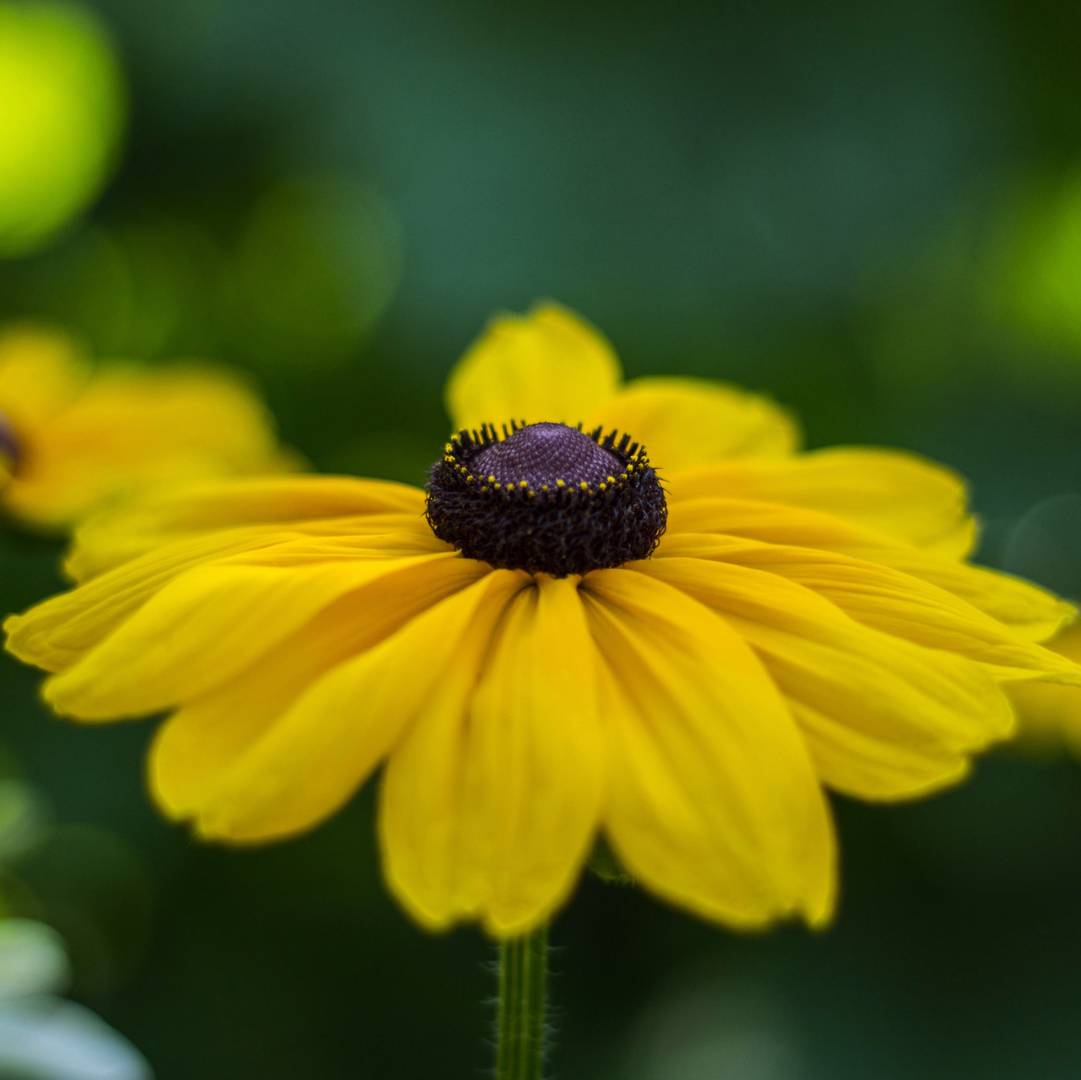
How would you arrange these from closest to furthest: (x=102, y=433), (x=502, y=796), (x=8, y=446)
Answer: (x=502, y=796) → (x=8, y=446) → (x=102, y=433)

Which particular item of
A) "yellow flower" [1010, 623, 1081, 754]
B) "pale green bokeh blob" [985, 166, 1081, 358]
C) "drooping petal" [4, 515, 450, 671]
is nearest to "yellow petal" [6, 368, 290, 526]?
"drooping petal" [4, 515, 450, 671]

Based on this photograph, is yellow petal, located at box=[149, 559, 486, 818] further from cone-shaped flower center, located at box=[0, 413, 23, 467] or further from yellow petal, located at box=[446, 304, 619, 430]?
cone-shaped flower center, located at box=[0, 413, 23, 467]

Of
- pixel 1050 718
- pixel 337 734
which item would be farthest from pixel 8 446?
pixel 1050 718

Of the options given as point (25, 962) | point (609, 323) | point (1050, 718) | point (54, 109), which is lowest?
point (1050, 718)

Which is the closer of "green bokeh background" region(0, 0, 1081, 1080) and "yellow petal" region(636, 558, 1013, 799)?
"yellow petal" region(636, 558, 1013, 799)

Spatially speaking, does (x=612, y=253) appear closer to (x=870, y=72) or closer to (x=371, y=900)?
(x=870, y=72)

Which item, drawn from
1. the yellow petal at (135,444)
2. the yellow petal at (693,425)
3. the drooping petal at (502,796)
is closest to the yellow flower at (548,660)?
the drooping petal at (502,796)

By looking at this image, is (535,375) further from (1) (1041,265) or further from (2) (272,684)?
(1) (1041,265)
